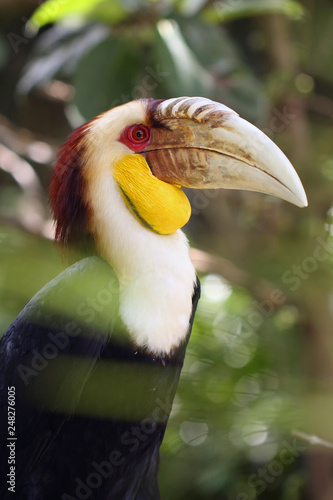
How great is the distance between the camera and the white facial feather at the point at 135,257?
48.4 inches

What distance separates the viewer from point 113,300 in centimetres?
124

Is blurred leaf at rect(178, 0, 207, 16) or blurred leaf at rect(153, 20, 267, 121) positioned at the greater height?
blurred leaf at rect(178, 0, 207, 16)

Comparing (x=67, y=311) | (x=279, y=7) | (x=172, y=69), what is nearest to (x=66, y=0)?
(x=172, y=69)

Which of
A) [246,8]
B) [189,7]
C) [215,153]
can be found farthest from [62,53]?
[215,153]

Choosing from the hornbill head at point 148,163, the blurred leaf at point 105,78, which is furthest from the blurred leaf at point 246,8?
the hornbill head at point 148,163

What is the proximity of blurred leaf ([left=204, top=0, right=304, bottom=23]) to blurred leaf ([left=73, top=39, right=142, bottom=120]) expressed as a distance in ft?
1.07

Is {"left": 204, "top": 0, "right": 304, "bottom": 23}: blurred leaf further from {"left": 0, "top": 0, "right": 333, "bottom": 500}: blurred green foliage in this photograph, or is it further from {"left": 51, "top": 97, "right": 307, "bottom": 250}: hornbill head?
{"left": 51, "top": 97, "right": 307, "bottom": 250}: hornbill head

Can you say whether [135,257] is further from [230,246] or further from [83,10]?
[230,246]

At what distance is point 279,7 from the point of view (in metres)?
2.12

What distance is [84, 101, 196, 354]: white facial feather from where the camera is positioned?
123 cm

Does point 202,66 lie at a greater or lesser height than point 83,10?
lesser

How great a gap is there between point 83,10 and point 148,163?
103 cm

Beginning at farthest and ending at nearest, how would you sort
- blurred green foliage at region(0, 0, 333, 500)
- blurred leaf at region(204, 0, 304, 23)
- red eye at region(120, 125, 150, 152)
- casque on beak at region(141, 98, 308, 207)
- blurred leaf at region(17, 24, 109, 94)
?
blurred leaf at region(17, 24, 109, 94)
blurred leaf at region(204, 0, 304, 23)
blurred green foliage at region(0, 0, 333, 500)
red eye at region(120, 125, 150, 152)
casque on beak at region(141, 98, 308, 207)

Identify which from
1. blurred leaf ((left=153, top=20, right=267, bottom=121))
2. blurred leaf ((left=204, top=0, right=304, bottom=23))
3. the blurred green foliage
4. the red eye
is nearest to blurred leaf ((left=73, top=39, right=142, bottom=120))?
the blurred green foliage
